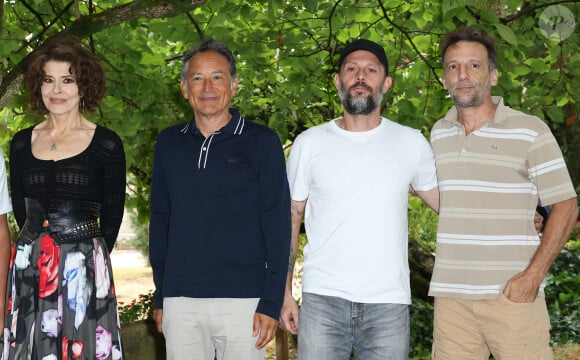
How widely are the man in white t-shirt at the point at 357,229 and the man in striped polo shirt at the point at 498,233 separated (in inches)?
9.2

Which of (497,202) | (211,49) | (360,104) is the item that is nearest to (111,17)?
(211,49)

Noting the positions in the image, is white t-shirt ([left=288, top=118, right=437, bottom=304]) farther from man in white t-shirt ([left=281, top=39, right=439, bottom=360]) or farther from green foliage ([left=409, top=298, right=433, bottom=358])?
green foliage ([left=409, top=298, right=433, bottom=358])

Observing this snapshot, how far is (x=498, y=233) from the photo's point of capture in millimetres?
4062

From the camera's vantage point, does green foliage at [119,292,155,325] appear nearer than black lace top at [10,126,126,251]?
No

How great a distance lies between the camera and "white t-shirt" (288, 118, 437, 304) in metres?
4.07

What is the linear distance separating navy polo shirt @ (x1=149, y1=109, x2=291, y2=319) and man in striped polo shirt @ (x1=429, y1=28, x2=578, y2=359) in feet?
2.92

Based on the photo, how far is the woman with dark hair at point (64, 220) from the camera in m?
3.87

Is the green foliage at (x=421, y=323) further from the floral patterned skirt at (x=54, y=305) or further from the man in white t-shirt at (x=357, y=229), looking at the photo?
the floral patterned skirt at (x=54, y=305)

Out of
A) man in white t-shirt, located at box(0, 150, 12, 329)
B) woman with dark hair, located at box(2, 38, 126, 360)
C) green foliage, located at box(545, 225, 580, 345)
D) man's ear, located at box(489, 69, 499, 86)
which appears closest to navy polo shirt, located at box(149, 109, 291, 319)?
woman with dark hair, located at box(2, 38, 126, 360)

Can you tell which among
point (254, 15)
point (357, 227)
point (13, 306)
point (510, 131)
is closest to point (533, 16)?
point (254, 15)

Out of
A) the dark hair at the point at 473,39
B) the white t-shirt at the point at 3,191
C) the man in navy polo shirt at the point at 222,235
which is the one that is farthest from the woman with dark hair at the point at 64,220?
the dark hair at the point at 473,39

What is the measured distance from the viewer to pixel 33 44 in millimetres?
7184

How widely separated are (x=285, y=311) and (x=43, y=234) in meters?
1.30

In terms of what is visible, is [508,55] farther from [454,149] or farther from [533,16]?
[454,149]
